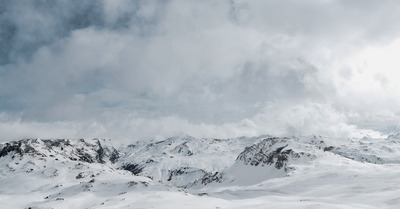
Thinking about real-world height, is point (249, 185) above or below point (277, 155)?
below

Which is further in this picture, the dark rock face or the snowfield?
the dark rock face

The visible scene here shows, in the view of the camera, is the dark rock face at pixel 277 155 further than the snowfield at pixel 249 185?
Yes

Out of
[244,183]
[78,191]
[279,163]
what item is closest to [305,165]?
[279,163]

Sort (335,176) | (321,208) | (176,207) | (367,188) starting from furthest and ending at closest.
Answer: (335,176)
(367,188)
(176,207)
(321,208)

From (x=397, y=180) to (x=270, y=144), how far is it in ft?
463

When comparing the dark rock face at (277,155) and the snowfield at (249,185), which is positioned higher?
the dark rock face at (277,155)

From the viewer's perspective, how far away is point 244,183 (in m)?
184

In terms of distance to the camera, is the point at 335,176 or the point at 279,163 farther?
the point at 279,163

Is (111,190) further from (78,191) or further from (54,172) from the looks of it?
(54,172)

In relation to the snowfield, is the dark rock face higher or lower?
higher

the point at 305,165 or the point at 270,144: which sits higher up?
the point at 270,144

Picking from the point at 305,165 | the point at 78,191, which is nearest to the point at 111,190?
the point at 78,191

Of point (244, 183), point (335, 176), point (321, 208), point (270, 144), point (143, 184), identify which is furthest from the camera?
point (270, 144)

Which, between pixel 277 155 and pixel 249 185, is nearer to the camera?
pixel 249 185
